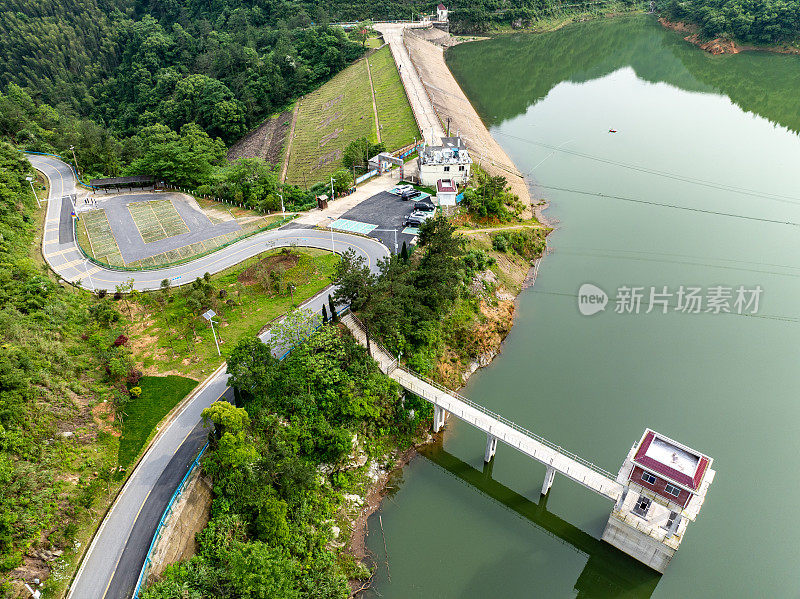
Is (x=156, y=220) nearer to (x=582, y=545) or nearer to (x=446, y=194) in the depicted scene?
(x=446, y=194)

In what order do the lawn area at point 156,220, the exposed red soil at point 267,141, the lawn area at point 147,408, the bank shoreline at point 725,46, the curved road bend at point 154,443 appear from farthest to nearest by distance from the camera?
the bank shoreline at point 725,46
the exposed red soil at point 267,141
the lawn area at point 156,220
the lawn area at point 147,408
the curved road bend at point 154,443

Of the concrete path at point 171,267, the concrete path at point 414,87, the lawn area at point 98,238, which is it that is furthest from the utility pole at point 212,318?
the concrete path at point 414,87

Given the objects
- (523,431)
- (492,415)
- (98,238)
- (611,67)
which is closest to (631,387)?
(523,431)

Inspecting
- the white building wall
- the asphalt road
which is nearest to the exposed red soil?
the asphalt road

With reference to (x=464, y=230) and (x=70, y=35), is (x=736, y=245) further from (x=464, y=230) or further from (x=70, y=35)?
(x=70, y=35)

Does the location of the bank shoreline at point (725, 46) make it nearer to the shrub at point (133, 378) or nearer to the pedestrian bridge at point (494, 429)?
the pedestrian bridge at point (494, 429)

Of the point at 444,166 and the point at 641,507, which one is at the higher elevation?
the point at 444,166
